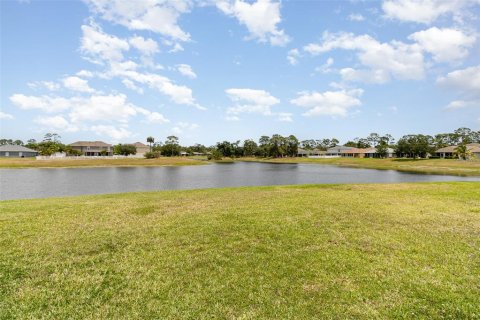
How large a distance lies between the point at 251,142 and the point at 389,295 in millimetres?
166621

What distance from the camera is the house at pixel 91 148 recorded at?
138 meters

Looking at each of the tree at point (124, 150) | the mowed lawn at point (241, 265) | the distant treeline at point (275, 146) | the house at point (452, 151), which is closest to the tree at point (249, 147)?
the distant treeline at point (275, 146)

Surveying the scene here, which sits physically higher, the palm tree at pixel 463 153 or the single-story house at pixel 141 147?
the single-story house at pixel 141 147

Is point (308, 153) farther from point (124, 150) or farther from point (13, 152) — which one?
point (13, 152)

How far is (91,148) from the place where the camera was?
459ft

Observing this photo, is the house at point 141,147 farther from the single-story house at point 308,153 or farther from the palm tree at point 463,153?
the palm tree at point 463,153

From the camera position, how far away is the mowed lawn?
5586mm

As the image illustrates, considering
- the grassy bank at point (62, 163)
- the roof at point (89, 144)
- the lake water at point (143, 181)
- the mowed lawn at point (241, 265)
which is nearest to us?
the mowed lawn at point (241, 265)

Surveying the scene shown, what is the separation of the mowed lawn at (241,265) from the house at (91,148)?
140 metres

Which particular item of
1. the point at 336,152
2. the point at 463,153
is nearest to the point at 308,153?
the point at 336,152

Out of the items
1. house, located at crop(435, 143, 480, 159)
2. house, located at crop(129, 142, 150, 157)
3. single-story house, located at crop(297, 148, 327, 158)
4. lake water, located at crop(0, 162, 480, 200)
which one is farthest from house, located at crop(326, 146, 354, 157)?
lake water, located at crop(0, 162, 480, 200)

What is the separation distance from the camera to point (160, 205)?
49.3ft

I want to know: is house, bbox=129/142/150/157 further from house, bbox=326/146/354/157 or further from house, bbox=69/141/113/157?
house, bbox=326/146/354/157

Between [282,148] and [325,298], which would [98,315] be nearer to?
[325,298]
